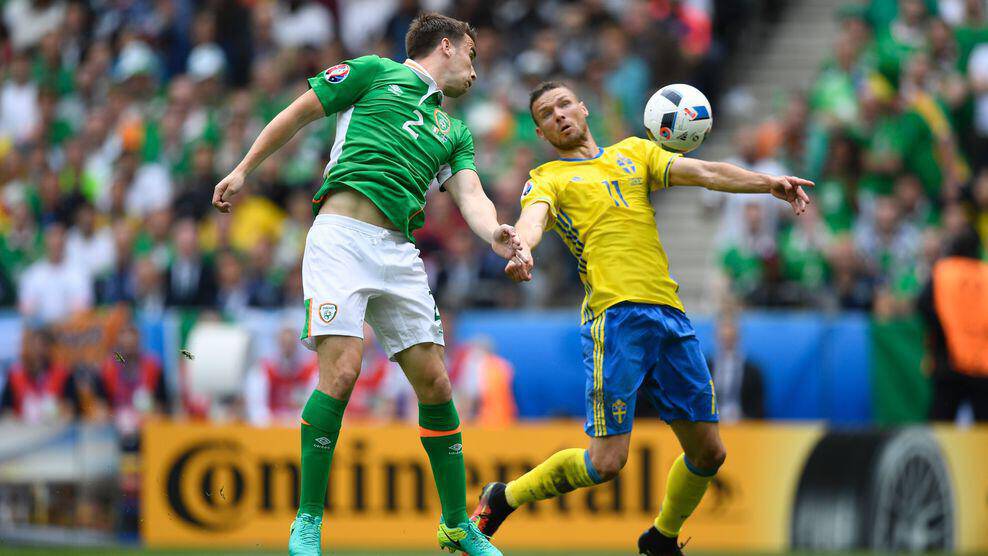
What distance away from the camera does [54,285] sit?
15.8 meters

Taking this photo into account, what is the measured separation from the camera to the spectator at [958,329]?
12.8 m

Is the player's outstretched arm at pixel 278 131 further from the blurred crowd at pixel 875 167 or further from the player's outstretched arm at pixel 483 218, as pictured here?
the blurred crowd at pixel 875 167

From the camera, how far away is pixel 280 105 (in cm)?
1777

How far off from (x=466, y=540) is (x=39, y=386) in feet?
25.3

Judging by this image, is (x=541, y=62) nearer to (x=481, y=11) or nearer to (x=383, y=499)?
(x=481, y=11)

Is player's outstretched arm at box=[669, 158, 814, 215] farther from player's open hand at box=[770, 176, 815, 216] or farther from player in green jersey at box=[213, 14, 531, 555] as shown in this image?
player in green jersey at box=[213, 14, 531, 555]

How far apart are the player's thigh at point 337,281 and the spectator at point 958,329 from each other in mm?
7068

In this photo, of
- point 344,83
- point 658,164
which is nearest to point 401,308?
point 344,83

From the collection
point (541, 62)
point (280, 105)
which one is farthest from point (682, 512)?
point (280, 105)

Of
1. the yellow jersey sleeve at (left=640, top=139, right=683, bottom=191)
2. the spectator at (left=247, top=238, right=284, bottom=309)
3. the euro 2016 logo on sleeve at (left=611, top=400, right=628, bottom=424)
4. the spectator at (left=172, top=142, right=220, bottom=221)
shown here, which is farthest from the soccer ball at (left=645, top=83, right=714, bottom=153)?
the spectator at (left=172, top=142, right=220, bottom=221)

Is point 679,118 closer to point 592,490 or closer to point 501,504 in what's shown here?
point 501,504

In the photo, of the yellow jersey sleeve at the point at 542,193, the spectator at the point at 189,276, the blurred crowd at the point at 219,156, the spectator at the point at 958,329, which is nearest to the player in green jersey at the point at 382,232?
the yellow jersey sleeve at the point at 542,193

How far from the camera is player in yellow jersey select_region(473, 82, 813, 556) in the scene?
7.95 metres

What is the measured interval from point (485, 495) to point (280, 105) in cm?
1027
